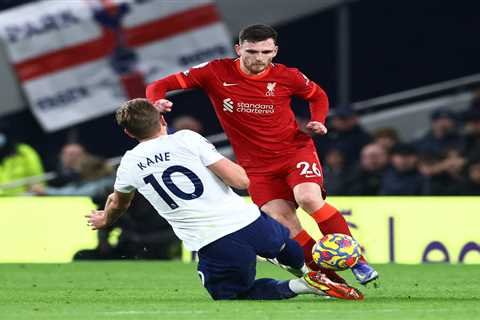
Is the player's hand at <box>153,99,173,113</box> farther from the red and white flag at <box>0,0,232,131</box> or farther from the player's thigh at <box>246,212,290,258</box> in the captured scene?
the red and white flag at <box>0,0,232,131</box>

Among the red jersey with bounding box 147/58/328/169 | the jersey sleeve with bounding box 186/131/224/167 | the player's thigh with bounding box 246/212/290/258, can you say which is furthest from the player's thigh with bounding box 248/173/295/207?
the jersey sleeve with bounding box 186/131/224/167

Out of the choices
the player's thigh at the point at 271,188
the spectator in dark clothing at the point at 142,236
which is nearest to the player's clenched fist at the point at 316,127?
the player's thigh at the point at 271,188

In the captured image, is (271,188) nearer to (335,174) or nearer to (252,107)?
(252,107)

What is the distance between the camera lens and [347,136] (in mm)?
15844

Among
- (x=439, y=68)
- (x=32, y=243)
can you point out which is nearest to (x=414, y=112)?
(x=439, y=68)

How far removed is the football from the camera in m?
8.68

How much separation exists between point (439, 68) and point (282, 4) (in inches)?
115

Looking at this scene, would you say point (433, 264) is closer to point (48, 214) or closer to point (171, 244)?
point (171, 244)

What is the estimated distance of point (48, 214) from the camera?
13820 mm

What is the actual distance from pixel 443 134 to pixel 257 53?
664cm

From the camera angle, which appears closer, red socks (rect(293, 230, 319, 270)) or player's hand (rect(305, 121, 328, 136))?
player's hand (rect(305, 121, 328, 136))

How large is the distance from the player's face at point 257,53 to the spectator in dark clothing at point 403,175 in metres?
5.32

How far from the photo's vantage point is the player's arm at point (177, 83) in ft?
30.6

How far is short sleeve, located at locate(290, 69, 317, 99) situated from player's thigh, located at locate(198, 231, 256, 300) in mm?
1684
